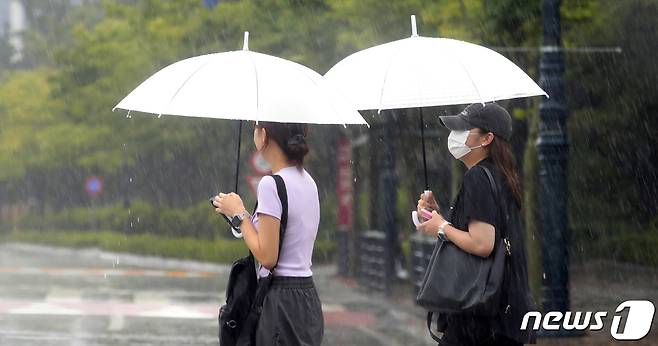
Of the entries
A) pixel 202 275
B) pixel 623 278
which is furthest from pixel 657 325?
pixel 202 275

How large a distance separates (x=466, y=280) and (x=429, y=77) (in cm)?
135

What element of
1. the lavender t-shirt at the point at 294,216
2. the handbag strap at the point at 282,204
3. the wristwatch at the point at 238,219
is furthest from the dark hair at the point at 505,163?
the wristwatch at the point at 238,219

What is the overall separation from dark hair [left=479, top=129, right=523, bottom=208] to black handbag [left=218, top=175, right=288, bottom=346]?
0.94m

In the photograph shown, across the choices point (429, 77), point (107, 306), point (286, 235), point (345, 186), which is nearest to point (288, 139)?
point (286, 235)

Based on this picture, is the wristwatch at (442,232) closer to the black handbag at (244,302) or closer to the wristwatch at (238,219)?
the black handbag at (244,302)

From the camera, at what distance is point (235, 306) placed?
18.1ft

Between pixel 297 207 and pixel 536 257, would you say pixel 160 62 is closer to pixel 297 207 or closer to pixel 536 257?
pixel 536 257

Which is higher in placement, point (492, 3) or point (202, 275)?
point (492, 3)

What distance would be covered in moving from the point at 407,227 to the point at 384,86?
21699 mm

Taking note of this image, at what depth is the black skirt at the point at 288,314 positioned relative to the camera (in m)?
5.47

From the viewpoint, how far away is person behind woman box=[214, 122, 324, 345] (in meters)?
5.45

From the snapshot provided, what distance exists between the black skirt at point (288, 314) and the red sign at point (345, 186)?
68.2 ft

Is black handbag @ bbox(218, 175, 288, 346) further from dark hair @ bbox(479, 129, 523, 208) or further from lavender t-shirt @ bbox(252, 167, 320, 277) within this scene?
dark hair @ bbox(479, 129, 523, 208)

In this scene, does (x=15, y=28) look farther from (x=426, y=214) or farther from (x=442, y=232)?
(x=442, y=232)
